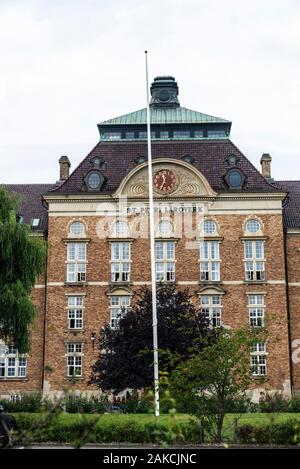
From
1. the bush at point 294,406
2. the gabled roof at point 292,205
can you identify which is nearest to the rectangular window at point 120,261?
the gabled roof at point 292,205

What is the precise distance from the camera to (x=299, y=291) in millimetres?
43375

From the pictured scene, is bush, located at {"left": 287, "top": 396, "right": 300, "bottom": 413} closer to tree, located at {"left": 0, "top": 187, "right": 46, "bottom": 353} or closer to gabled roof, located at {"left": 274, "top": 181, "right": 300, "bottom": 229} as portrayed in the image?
tree, located at {"left": 0, "top": 187, "right": 46, "bottom": 353}

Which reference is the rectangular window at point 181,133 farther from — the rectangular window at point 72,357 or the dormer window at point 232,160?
the rectangular window at point 72,357

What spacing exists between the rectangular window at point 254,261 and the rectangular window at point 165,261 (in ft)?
14.8

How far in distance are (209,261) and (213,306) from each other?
109 inches

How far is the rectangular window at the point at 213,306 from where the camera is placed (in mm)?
42219

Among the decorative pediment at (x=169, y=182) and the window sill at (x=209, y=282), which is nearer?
the window sill at (x=209, y=282)

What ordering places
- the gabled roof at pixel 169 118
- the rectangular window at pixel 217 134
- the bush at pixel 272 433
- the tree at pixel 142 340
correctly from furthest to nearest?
the gabled roof at pixel 169 118
the rectangular window at pixel 217 134
the tree at pixel 142 340
the bush at pixel 272 433

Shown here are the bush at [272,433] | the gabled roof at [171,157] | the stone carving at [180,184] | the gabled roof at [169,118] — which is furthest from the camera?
the gabled roof at [169,118]

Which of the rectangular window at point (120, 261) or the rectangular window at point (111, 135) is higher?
the rectangular window at point (111, 135)

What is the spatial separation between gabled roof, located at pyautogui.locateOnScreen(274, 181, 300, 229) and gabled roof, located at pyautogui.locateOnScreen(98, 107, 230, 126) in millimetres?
6847

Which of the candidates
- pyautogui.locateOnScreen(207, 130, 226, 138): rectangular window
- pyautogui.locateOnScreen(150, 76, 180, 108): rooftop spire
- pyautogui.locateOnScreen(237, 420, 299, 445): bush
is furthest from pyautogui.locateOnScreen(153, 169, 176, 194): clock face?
pyautogui.locateOnScreen(237, 420, 299, 445): bush
